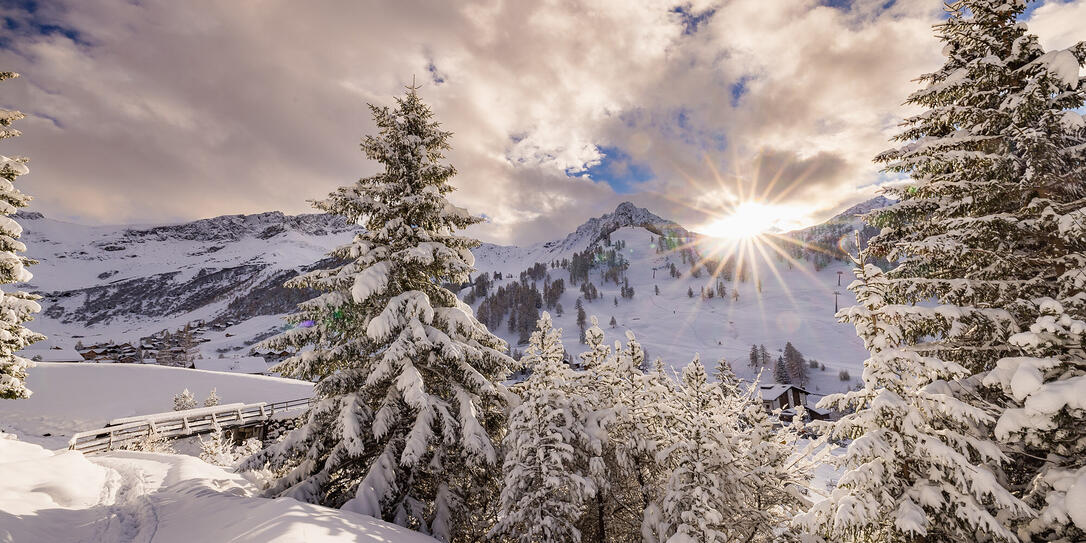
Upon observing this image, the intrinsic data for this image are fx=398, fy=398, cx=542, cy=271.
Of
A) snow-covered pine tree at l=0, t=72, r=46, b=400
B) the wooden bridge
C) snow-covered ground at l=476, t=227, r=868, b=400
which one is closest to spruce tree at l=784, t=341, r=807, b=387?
snow-covered ground at l=476, t=227, r=868, b=400

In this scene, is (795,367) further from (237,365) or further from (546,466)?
(237,365)

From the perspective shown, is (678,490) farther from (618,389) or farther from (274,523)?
(274,523)

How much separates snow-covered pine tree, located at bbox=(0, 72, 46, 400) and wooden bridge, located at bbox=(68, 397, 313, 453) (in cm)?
976

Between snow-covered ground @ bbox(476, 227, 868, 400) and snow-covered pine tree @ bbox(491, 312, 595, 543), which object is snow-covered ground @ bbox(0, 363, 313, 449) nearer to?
snow-covered pine tree @ bbox(491, 312, 595, 543)

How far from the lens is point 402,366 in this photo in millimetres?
9008

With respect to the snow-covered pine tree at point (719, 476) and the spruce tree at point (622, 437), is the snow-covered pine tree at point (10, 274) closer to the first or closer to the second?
the spruce tree at point (622, 437)

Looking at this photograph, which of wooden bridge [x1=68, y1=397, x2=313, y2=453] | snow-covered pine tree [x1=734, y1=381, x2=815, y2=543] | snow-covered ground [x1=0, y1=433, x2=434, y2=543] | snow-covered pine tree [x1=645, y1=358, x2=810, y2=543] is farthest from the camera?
wooden bridge [x1=68, y1=397, x2=313, y2=453]

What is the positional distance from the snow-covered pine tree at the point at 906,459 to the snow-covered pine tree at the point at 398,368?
643 cm

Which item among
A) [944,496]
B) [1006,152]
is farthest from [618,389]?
[1006,152]

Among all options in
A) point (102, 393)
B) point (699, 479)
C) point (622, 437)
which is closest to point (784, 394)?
point (622, 437)

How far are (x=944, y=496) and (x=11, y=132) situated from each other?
2349 centimetres

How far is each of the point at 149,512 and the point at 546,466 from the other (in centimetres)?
883

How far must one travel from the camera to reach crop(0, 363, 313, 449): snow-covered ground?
1055 inches

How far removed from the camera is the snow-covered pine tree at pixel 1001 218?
18.4 ft
